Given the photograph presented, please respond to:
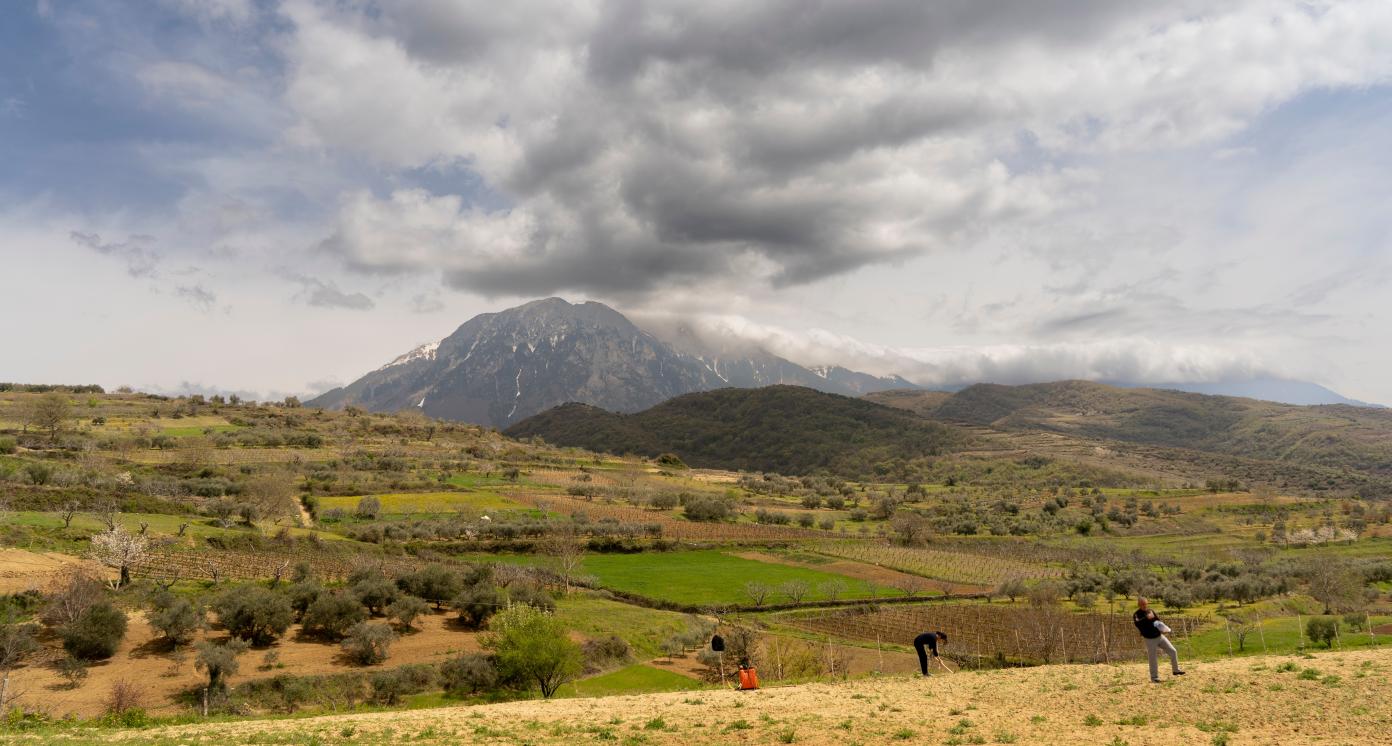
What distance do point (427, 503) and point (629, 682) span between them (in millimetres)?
75664

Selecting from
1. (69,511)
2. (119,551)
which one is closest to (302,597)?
(119,551)

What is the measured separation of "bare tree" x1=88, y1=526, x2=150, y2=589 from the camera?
55.5 m

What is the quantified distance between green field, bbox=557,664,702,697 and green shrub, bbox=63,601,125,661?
90.1 ft

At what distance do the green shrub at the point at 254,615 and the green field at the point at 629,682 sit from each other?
20.8 m

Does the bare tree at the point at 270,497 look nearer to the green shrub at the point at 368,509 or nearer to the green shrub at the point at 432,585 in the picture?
the green shrub at the point at 368,509

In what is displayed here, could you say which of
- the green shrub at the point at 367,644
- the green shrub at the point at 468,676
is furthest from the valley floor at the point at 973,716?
the green shrub at the point at 367,644

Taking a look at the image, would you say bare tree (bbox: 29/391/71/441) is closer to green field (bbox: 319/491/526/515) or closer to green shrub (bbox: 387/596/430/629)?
green field (bbox: 319/491/526/515)

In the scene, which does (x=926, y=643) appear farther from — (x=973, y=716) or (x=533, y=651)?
(x=533, y=651)

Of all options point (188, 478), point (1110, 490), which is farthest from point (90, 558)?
point (1110, 490)

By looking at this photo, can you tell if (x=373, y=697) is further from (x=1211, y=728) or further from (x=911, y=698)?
(x=1211, y=728)

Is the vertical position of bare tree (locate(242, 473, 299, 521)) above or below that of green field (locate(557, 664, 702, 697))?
above

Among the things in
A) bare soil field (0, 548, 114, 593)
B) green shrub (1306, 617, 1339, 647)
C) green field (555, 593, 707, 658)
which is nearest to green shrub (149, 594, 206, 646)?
bare soil field (0, 548, 114, 593)

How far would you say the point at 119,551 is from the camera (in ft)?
183

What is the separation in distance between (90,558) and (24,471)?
50.5 meters
